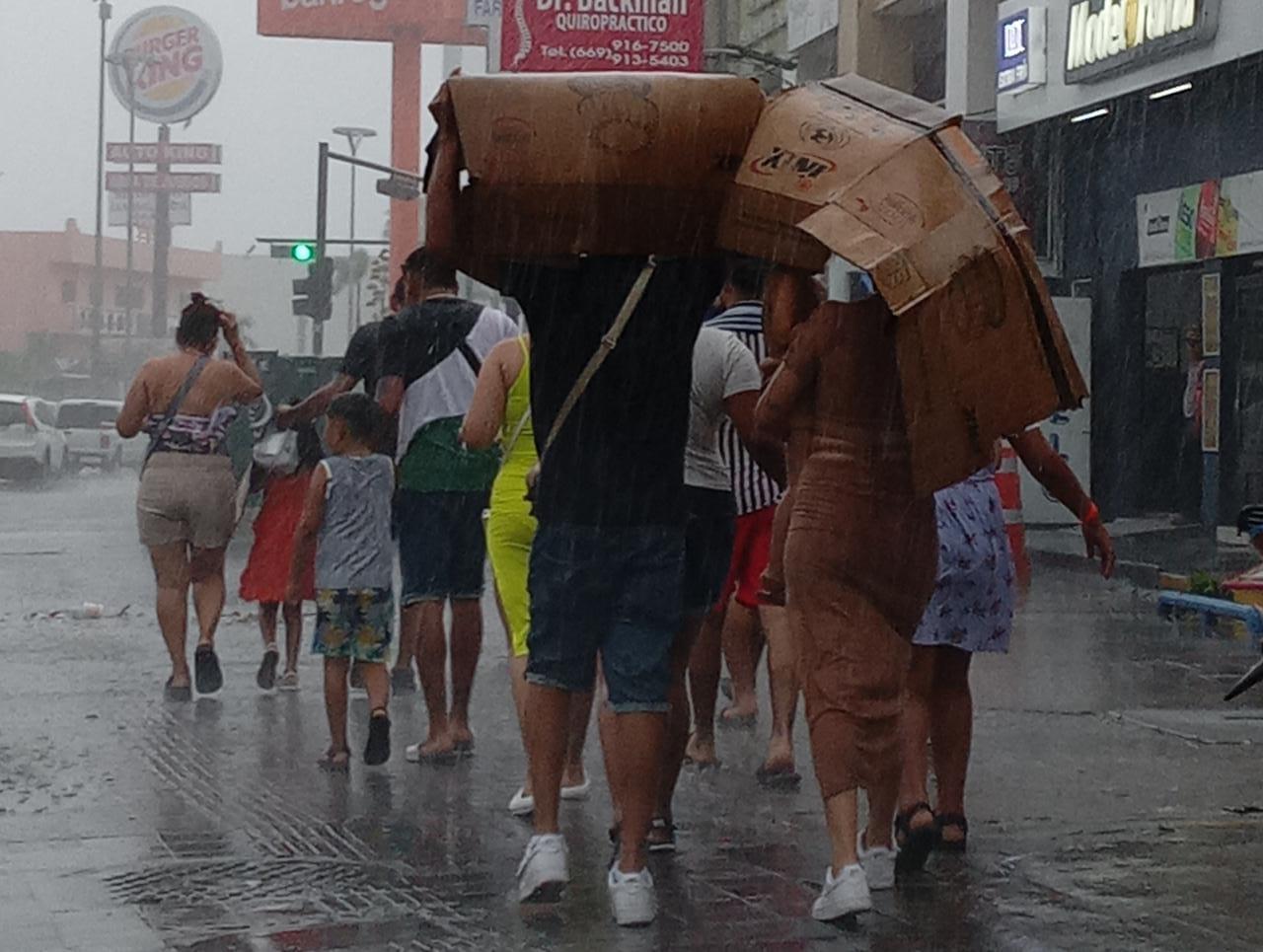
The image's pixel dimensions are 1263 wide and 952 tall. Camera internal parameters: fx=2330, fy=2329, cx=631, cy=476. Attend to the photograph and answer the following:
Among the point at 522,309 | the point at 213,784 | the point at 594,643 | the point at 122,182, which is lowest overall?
the point at 213,784

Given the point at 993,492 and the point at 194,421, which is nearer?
the point at 993,492

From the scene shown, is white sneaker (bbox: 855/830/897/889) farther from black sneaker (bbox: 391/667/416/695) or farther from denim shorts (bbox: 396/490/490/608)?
black sneaker (bbox: 391/667/416/695)

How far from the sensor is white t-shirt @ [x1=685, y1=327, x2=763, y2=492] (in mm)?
6973

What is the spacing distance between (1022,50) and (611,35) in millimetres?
3770

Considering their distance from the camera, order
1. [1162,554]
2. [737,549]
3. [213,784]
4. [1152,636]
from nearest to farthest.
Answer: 1. [213,784]
2. [737,549]
3. [1152,636]
4. [1162,554]

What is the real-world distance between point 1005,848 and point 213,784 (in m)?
2.74

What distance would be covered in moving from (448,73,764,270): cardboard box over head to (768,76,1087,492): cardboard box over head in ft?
1.06

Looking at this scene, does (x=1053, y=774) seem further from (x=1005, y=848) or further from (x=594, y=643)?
(x=594, y=643)

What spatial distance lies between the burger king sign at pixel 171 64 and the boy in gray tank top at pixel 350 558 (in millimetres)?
88488

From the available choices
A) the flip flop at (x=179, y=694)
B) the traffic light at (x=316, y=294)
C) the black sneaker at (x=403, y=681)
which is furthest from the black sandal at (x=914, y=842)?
the traffic light at (x=316, y=294)

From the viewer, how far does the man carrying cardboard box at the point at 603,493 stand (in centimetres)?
589

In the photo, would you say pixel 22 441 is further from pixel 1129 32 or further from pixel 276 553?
pixel 276 553

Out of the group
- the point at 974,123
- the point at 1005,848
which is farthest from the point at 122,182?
the point at 1005,848

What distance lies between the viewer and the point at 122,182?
10025 centimetres
